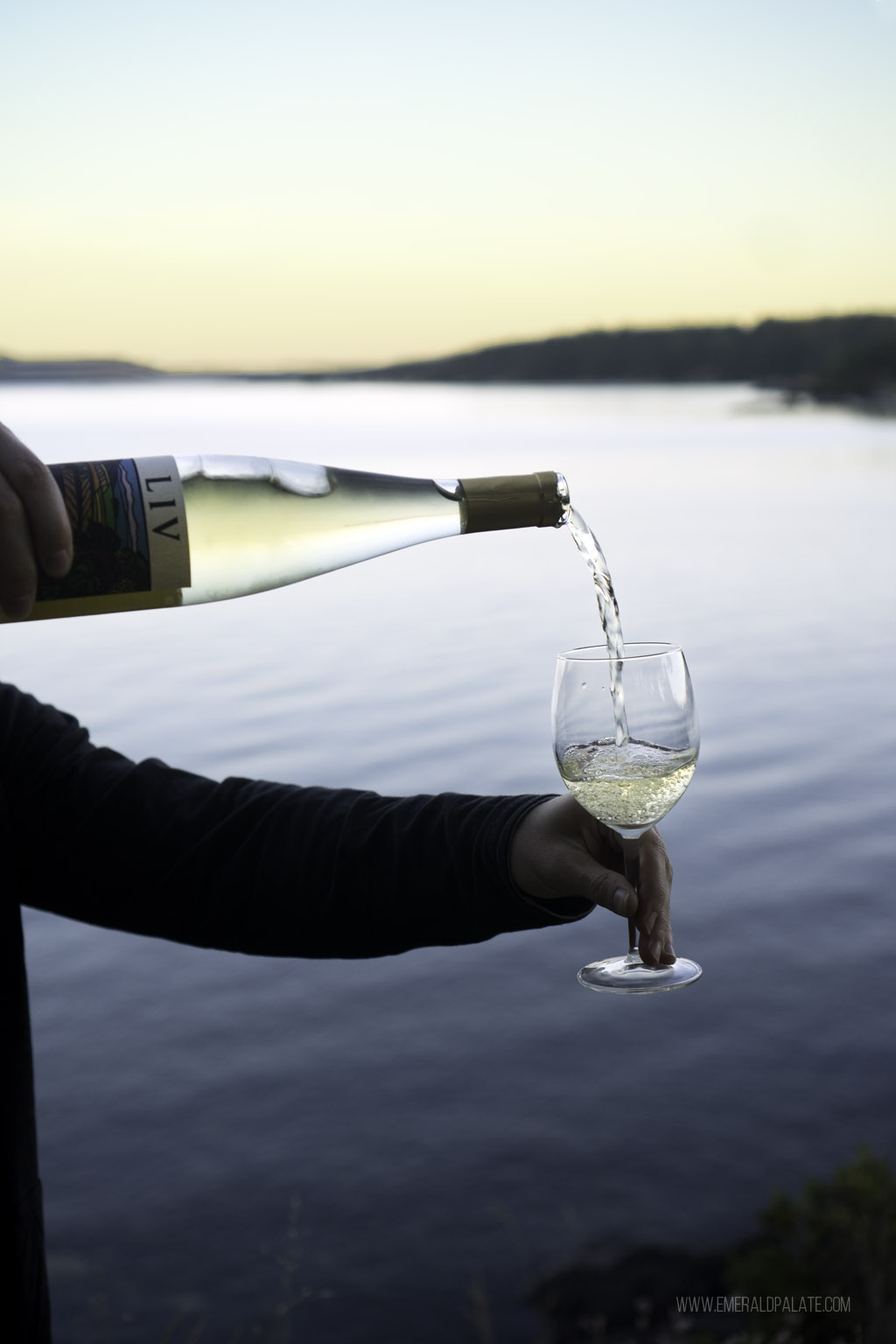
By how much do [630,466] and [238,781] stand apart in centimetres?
3426

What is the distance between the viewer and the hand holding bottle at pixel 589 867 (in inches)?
48.8

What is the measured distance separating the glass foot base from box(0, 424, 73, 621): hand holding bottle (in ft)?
2.32

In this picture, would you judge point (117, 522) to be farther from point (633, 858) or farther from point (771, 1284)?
point (771, 1284)

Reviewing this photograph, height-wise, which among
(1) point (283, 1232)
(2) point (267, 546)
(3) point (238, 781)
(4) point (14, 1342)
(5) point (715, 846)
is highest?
(2) point (267, 546)

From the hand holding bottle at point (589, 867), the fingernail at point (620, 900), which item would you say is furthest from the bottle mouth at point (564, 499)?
the fingernail at point (620, 900)

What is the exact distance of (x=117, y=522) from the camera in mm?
1326

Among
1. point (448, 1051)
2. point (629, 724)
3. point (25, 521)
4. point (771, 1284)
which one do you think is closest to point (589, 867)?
point (629, 724)

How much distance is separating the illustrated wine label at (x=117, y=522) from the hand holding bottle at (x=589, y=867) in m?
0.48

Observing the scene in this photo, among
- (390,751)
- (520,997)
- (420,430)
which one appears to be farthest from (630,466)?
(520,997)

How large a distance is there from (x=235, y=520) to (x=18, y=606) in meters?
0.56

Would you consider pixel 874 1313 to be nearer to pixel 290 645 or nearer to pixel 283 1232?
pixel 283 1232

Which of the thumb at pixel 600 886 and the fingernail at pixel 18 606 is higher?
the fingernail at pixel 18 606

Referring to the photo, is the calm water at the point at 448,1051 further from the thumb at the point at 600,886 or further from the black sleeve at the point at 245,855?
the thumb at the point at 600,886

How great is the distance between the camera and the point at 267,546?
5.38ft
